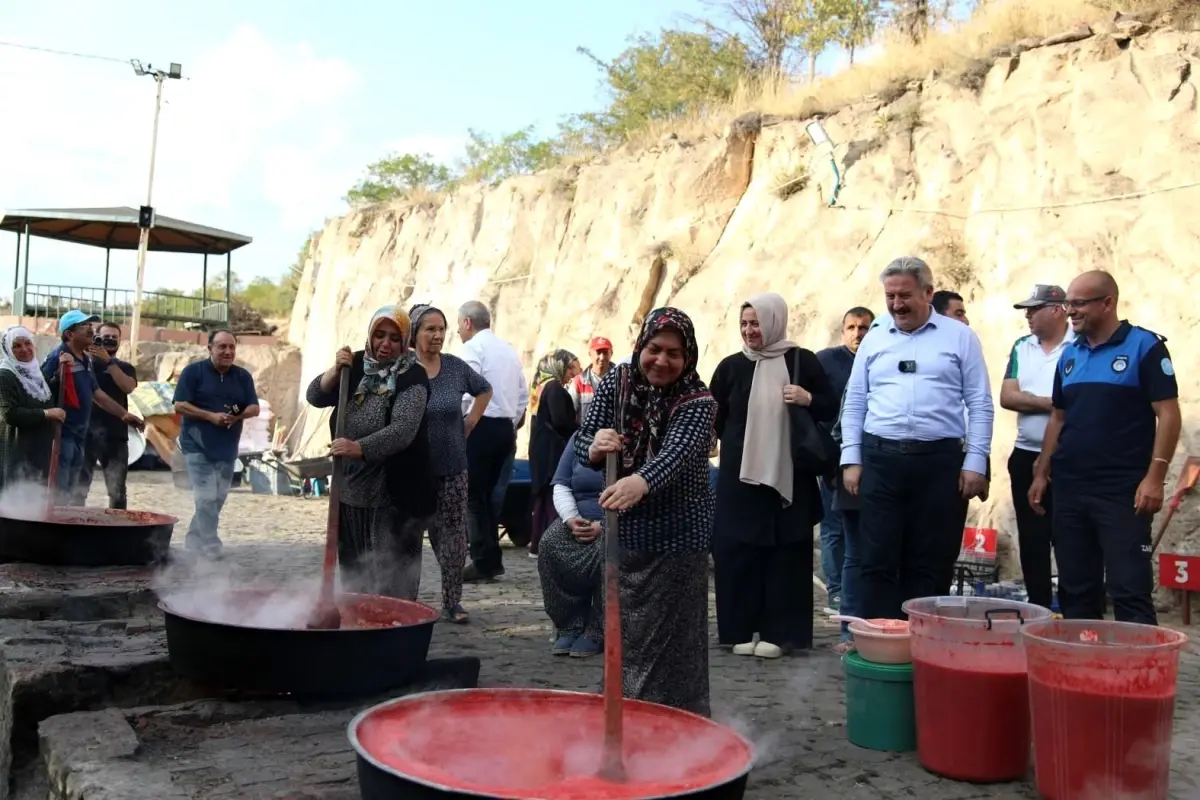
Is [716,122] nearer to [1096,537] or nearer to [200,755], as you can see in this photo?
[1096,537]

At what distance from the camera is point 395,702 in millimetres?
3299

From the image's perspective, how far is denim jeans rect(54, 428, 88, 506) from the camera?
8.49 metres

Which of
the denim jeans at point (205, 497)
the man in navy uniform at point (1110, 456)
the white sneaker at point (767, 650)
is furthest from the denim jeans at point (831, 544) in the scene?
the denim jeans at point (205, 497)

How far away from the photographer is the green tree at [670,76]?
21469 millimetres

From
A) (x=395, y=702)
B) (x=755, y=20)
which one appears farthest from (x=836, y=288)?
(x=755, y=20)

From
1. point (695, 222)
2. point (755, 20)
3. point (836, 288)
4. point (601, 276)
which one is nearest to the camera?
point (836, 288)

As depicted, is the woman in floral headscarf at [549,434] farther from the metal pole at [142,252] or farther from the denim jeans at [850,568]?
the metal pole at [142,252]

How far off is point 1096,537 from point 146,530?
5.01 meters

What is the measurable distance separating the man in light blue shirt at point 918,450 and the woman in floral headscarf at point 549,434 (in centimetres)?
358

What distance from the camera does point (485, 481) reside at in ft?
25.2

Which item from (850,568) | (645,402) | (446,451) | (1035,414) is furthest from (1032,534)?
(446,451)

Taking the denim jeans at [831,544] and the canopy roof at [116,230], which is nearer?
the denim jeans at [831,544]

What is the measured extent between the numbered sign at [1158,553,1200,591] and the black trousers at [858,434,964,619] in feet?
8.46

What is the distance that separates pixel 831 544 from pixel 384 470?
3087mm
